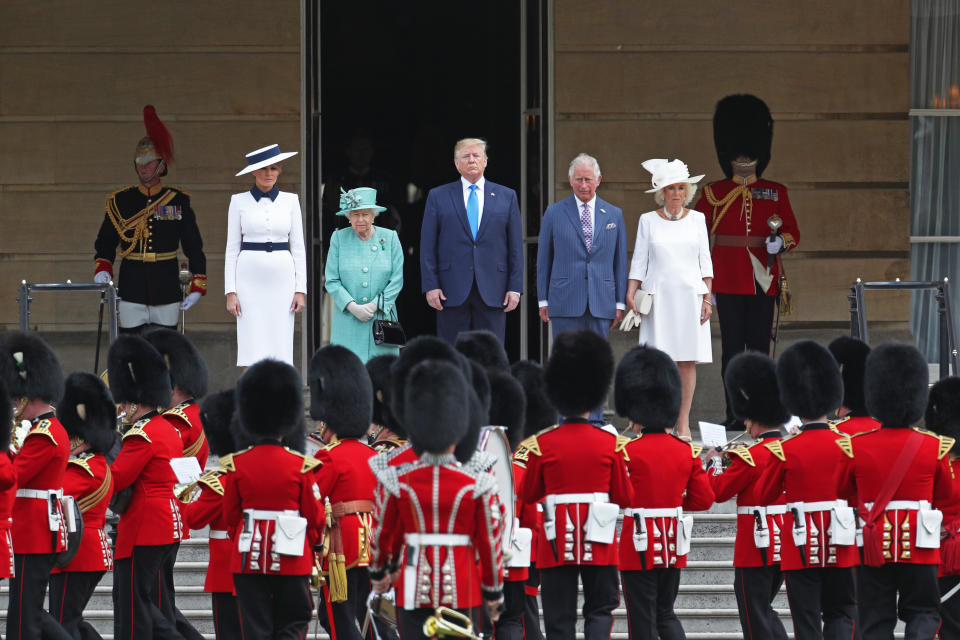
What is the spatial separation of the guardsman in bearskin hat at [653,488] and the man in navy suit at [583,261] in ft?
7.24

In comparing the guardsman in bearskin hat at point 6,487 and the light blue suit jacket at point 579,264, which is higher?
the light blue suit jacket at point 579,264

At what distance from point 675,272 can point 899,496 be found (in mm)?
2774

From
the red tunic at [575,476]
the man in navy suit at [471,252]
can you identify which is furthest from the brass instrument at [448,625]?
the man in navy suit at [471,252]

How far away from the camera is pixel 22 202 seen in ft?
36.8

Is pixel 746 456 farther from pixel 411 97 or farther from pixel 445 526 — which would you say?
pixel 411 97

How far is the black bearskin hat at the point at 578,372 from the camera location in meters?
6.71

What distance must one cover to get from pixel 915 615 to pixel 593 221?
3.23 m

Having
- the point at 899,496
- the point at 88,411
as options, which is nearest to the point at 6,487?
the point at 88,411

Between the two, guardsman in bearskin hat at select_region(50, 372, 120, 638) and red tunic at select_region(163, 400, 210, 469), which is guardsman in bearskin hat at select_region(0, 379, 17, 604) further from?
red tunic at select_region(163, 400, 210, 469)

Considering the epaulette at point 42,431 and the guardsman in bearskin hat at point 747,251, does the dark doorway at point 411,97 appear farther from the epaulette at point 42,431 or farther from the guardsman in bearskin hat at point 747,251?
the epaulette at point 42,431

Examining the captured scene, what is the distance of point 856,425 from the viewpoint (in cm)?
739

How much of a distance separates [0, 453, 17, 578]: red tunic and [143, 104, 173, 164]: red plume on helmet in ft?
15.0

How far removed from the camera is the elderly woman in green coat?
9227 millimetres

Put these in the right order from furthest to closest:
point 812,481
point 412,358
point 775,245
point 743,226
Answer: point 743,226 → point 775,245 → point 812,481 → point 412,358
